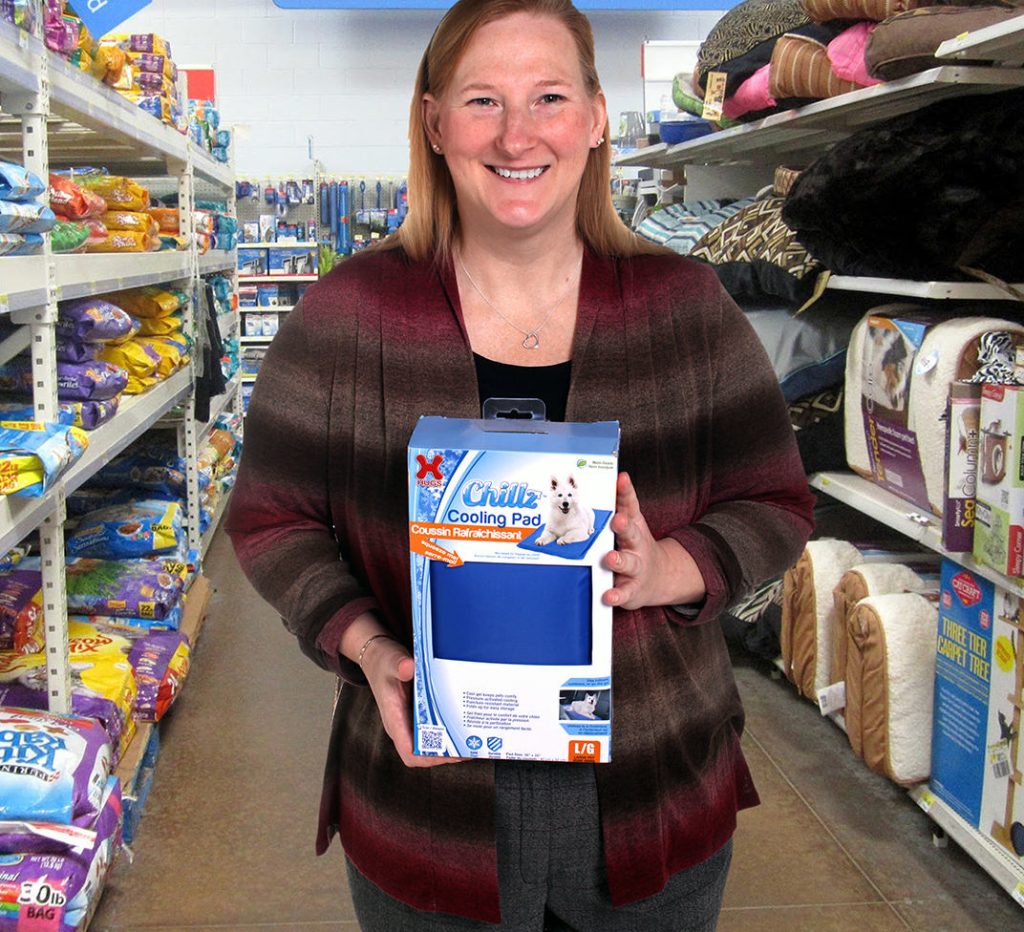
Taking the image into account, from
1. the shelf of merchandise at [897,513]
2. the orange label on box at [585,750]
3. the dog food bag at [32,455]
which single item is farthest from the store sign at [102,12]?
the shelf of merchandise at [897,513]

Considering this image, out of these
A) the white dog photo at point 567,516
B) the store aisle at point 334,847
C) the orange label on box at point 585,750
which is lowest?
the store aisle at point 334,847

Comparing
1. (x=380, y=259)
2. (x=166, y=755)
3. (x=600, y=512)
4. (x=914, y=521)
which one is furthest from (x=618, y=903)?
(x=166, y=755)

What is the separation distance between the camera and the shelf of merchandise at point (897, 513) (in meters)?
2.29

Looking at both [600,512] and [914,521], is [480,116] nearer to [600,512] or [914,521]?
[600,512]

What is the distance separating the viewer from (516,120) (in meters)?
1.14

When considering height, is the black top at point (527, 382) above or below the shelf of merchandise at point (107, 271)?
below

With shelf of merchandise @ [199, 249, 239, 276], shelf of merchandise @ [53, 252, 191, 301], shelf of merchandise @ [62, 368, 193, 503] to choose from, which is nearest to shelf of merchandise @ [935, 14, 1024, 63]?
shelf of merchandise @ [53, 252, 191, 301]

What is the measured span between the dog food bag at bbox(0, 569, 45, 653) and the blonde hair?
1.71m

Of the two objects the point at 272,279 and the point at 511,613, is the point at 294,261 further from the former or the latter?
the point at 511,613

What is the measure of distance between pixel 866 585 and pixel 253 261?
7195mm

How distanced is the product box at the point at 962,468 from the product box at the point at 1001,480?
0.13ft

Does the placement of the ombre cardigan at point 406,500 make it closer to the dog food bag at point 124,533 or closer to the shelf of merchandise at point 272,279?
the dog food bag at point 124,533

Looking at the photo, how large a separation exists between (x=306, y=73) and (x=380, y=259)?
30.0 ft

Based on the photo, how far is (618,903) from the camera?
117 cm
